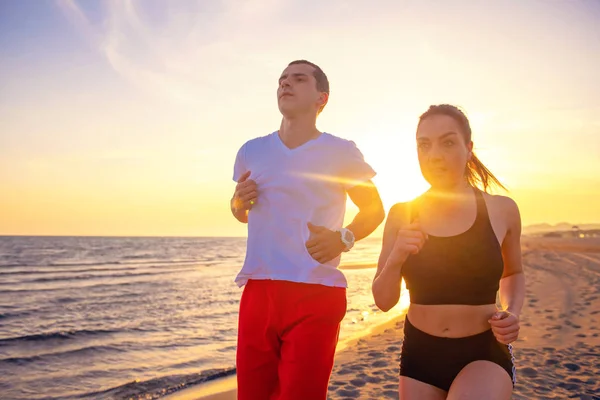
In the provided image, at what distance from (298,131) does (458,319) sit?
1.64 metres

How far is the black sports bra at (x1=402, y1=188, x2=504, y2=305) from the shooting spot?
270cm

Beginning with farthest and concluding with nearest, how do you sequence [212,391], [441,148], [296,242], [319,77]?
[212,391]
[319,77]
[296,242]
[441,148]

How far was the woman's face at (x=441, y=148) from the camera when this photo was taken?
114 inches

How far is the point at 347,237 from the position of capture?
3092mm

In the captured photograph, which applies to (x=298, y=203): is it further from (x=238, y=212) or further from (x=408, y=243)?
(x=408, y=243)

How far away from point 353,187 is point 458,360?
1254 millimetres

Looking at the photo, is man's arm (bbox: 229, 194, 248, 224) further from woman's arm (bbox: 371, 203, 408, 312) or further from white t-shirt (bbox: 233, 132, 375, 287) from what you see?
woman's arm (bbox: 371, 203, 408, 312)

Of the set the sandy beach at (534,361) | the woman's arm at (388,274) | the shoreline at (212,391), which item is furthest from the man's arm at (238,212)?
the shoreline at (212,391)

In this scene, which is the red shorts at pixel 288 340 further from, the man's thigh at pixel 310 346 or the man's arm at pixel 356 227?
the man's arm at pixel 356 227

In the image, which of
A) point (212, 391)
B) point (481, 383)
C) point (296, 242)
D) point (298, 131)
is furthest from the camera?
point (212, 391)

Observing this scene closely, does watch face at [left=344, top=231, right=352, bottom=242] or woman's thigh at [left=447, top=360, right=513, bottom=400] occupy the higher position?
watch face at [left=344, top=231, right=352, bottom=242]

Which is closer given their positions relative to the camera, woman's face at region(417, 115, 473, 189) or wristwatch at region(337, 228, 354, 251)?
woman's face at region(417, 115, 473, 189)

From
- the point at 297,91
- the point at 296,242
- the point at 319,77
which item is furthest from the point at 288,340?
the point at 319,77

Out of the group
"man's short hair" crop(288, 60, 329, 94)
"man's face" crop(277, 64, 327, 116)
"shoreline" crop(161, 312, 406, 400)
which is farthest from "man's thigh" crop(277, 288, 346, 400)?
"shoreline" crop(161, 312, 406, 400)
